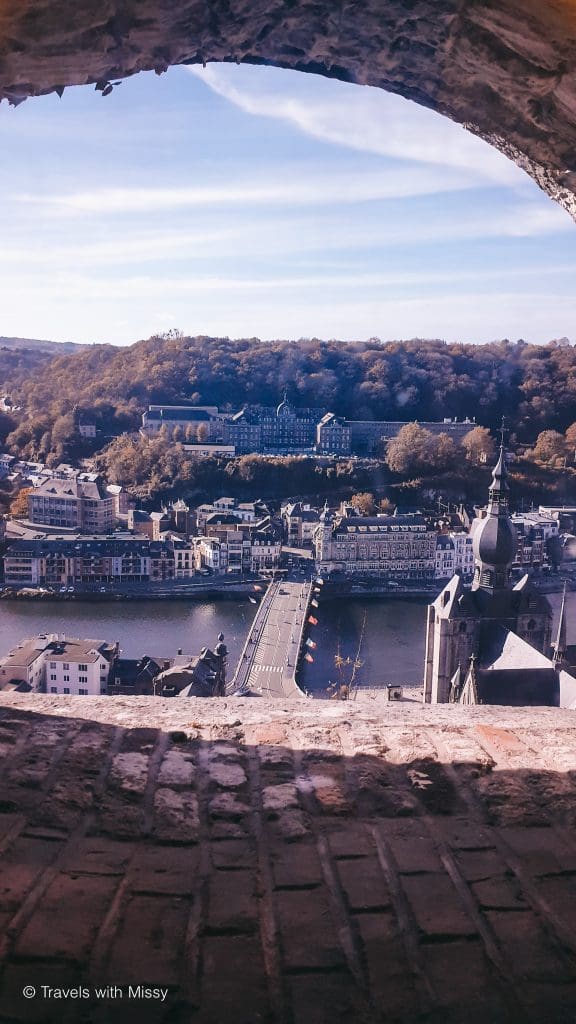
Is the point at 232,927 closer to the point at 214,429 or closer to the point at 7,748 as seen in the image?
the point at 7,748

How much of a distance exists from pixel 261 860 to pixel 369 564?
18901mm

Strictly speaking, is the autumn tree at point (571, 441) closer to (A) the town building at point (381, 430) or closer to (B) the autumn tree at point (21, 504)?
(A) the town building at point (381, 430)

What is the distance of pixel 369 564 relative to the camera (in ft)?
65.9

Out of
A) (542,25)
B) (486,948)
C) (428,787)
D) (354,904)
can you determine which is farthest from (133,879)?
(542,25)

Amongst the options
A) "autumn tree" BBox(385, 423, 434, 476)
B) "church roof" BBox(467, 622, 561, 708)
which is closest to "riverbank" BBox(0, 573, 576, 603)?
"autumn tree" BBox(385, 423, 434, 476)

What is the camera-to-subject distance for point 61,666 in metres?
10.5

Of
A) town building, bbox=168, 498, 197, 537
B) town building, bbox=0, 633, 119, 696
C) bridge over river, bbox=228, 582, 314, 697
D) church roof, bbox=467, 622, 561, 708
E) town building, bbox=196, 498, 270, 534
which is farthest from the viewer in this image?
town building, bbox=196, 498, 270, 534

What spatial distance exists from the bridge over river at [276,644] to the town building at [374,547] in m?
1.11

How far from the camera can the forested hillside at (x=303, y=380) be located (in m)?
18.6

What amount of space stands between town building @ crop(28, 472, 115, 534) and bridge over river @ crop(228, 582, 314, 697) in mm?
4622

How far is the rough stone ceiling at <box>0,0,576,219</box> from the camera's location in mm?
1519

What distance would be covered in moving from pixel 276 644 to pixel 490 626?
480 centimetres

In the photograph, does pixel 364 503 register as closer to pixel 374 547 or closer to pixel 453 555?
pixel 374 547

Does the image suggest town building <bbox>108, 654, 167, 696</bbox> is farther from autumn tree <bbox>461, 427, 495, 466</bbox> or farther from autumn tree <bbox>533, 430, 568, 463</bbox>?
autumn tree <bbox>533, 430, 568, 463</bbox>
